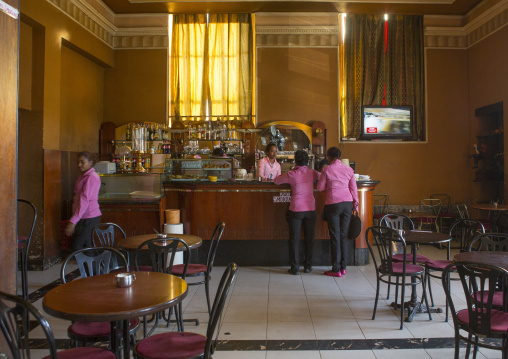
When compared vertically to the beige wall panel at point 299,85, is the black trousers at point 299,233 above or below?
below

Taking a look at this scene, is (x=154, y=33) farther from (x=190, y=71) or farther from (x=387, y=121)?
(x=387, y=121)

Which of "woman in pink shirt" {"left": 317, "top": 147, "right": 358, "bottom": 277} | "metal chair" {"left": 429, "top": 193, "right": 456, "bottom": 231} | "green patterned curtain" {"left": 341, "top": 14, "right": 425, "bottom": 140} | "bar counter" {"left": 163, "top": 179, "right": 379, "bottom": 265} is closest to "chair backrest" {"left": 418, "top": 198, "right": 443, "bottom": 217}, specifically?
"metal chair" {"left": 429, "top": 193, "right": 456, "bottom": 231}

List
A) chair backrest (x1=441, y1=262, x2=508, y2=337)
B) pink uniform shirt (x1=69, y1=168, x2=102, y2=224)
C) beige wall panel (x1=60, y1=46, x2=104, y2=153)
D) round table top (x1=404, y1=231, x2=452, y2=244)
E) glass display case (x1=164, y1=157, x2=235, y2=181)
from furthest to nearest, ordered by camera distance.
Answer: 1. beige wall panel (x1=60, y1=46, x2=104, y2=153)
2. glass display case (x1=164, y1=157, x2=235, y2=181)
3. pink uniform shirt (x1=69, y1=168, x2=102, y2=224)
4. round table top (x1=404, y1=231, x2=452, y2=244)
5. chair backrest (x1=441, y1=262, x2=508, y2=337)

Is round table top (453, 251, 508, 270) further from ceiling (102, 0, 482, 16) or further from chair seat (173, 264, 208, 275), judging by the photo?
ceiling (102, 0, 482, 16)

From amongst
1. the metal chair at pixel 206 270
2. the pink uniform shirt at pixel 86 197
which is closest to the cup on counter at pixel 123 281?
the metal chair at pixel 206 270

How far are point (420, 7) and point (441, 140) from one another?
2.90 m

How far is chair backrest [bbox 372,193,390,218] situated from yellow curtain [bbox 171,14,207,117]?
14.5ft

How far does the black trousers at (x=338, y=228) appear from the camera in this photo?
609 centimetres

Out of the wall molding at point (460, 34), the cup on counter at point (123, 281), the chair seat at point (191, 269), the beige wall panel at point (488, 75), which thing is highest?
the wall molding at point (460, 34)

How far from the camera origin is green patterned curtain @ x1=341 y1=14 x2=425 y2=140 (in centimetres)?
963

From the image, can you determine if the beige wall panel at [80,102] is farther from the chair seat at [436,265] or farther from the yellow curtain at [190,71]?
the chair seat at [436,265]

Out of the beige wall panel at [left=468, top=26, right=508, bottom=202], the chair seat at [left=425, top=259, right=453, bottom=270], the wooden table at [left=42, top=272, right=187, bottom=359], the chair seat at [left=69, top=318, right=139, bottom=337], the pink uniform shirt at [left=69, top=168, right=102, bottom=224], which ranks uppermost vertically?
the beige wall panel at [left=468, top=26, right=508, bottom=202]

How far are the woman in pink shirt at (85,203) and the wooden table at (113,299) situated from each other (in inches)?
97.0

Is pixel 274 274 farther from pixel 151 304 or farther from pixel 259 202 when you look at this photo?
pixel 151 304
